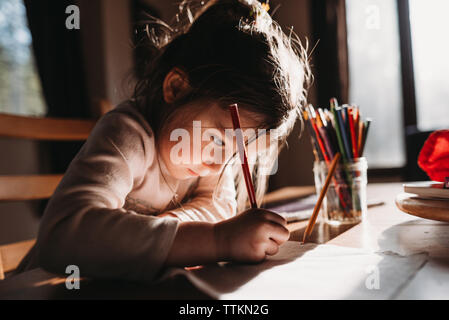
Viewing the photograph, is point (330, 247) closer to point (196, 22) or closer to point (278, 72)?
point (278, 72)

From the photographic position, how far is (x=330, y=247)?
0.33 m

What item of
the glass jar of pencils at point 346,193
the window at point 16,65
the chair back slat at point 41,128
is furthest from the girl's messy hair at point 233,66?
the window at point 16,65

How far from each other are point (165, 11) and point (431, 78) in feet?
5.39

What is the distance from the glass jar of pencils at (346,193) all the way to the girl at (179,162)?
10 centimetres

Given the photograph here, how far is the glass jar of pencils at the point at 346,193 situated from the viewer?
0.46 m

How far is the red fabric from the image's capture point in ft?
1.28

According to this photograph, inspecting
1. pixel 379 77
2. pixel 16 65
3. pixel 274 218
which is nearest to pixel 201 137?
pixel 274 218

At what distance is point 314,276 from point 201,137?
0.23 meters

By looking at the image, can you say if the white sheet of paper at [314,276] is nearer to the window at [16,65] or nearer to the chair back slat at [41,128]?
the chair back slat at [41,128]

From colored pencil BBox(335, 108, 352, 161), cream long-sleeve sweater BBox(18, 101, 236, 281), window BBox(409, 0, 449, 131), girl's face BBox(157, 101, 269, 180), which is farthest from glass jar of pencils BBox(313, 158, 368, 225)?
window BBox(409, 0, 449, 131)

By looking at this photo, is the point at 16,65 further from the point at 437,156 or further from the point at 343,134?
the point at 437,156

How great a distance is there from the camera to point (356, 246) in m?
0.34

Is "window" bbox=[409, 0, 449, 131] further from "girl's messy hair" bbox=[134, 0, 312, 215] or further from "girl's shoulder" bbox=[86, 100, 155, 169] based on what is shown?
"girl's shoulder" bbox=[86, 100, 155, 169]
